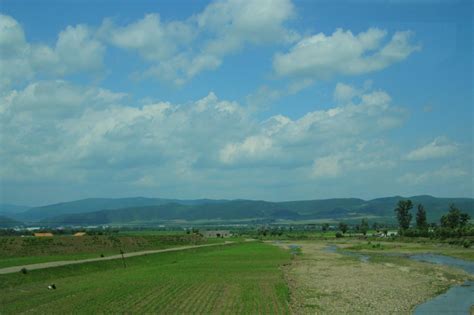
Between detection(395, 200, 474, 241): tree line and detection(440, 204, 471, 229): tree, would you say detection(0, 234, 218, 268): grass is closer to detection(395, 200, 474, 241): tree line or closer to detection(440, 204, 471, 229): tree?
detection(395, 200, 474, 241): tree line

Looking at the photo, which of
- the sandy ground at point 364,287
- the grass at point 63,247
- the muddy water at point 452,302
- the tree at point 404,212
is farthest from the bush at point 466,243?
the muddy water at point 452,302

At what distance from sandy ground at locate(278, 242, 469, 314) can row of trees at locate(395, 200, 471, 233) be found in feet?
264

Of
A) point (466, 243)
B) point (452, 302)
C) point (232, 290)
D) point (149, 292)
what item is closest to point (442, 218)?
point (466, 243)

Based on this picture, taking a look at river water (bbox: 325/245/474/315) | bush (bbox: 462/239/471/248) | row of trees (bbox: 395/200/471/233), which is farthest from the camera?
row of trees (bbox: 395/200/471/233)

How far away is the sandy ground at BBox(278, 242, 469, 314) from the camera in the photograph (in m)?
31.7

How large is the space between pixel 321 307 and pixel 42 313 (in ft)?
55.0

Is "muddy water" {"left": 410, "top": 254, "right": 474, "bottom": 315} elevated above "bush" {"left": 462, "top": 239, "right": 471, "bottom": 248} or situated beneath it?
elevated above

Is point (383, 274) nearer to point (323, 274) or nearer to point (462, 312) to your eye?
point (323, 274)

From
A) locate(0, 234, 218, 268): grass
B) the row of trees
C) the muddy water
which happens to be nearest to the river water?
the muddy water

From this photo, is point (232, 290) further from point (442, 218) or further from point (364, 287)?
point (442, 218)

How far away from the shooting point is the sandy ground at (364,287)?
31713mm

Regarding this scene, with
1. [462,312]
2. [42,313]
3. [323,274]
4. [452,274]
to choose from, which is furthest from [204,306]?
[452,274]

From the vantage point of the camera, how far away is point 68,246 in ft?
297

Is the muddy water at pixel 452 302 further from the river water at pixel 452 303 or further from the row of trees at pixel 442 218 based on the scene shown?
the row of trees at pixel 442 218
